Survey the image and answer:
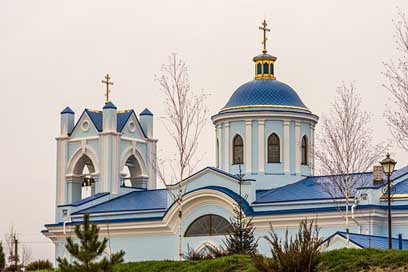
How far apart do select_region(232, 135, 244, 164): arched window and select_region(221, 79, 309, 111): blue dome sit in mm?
1410

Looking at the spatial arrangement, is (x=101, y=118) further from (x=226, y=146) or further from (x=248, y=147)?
(x=248, y=147)

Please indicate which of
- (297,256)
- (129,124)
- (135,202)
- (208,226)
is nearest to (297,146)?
(208,226)

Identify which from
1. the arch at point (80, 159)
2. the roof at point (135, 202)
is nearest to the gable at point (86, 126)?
the arch at point (80, 159)

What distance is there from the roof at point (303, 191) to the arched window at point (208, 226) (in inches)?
65.0

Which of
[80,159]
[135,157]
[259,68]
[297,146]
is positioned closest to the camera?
[297,146]

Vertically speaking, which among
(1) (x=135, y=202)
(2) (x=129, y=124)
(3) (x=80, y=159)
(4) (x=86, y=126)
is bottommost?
(1) (x=135, y=202)

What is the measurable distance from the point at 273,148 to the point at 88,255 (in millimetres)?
25117

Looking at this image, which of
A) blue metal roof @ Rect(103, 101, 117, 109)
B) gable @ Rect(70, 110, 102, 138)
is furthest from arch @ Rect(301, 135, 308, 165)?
gable @ Rect(70, 110, 102, 138)

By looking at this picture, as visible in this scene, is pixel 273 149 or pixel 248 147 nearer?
pixel 248 147

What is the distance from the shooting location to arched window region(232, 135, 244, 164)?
4766 cm

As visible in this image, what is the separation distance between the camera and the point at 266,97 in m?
47.6

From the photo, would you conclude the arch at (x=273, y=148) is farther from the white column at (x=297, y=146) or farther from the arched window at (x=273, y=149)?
the white column at (x=297, y=146)

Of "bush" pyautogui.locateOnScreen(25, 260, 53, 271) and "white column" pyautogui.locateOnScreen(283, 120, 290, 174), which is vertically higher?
"white column" pyautogui.locateOnScreen(283, 120, 290, 174)

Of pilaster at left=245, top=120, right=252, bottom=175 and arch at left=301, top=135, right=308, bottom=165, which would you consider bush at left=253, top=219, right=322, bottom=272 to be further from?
arch at left=301, top=135, right=308, bottom=165
